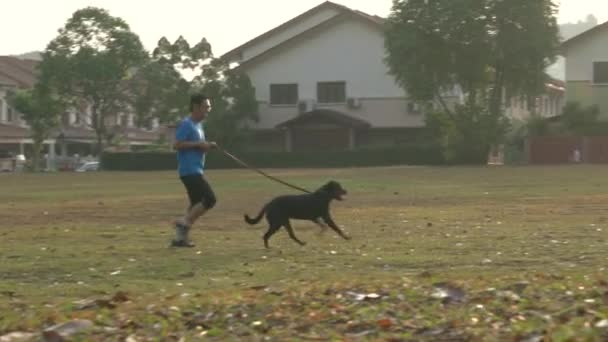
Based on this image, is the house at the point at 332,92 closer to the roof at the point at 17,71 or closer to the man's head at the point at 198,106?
the roof at the point at 17,71

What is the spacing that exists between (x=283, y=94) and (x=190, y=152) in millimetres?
66037

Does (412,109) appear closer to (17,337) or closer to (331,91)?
(331,91)

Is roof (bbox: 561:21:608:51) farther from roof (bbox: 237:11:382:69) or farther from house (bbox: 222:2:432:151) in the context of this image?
roof (bbox: 237:11:382:69)

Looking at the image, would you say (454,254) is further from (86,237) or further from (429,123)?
(429,123)

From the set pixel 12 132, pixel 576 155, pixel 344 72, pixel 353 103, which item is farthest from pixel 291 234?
pixel 12 132

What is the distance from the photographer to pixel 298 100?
8056 cm

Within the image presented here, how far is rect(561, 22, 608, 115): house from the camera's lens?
73.9 metres

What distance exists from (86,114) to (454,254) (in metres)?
71.9

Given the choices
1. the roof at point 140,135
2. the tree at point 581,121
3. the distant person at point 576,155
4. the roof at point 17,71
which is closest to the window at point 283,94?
the tree at point 581,121

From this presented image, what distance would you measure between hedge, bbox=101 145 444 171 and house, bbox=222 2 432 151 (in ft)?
15.7

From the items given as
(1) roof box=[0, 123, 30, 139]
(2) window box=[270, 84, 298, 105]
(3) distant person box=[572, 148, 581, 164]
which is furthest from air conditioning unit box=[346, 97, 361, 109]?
(1) roof box=[0, 123, 30, 139]

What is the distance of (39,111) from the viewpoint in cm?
7938

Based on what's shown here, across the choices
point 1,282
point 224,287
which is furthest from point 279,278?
point 1,282

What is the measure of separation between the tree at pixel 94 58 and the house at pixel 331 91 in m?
6.42
